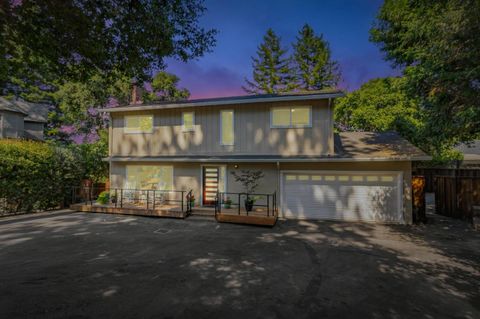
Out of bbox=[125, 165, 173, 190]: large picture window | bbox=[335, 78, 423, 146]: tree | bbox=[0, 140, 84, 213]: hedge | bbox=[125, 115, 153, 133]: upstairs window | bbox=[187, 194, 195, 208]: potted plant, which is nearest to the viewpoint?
bbox=[0, 140, 84, 213]: hedge

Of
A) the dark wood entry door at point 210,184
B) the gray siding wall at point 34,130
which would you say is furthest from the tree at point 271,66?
the gray siding wall at point 34,130

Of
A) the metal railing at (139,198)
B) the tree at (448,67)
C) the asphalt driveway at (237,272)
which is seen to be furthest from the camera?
the metal railing at (139,198)

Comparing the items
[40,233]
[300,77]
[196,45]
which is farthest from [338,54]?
[40,233]

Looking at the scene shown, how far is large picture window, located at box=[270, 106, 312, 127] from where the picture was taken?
1032 cm

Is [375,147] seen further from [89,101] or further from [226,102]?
[89,101]

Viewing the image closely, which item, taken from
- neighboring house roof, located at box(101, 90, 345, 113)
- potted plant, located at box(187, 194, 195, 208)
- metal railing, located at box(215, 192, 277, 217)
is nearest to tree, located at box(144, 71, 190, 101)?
neighboring house roof, located at box(101, 90, 345, 113)

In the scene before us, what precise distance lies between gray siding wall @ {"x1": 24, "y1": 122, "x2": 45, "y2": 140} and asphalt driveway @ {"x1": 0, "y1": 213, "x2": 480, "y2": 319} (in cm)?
2068

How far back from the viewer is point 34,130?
79.6 ft

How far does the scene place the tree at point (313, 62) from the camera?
27062mm

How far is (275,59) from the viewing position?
94.6ft

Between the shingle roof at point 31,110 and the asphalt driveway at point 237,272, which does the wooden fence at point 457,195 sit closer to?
the asphalt driveway at point 237,272

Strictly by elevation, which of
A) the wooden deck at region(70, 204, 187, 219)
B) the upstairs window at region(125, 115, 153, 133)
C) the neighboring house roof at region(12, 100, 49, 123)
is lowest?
the wooden deck at region(70, 204, 187, 219)

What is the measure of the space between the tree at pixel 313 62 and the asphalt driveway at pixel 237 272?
2225 centimetres

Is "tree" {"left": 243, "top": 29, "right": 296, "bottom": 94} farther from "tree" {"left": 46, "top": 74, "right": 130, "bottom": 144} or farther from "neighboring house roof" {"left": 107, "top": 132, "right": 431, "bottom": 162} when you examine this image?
"neighboring house roof" {"left": 107, "top": 132, "right": 431, "bottom": 162}
